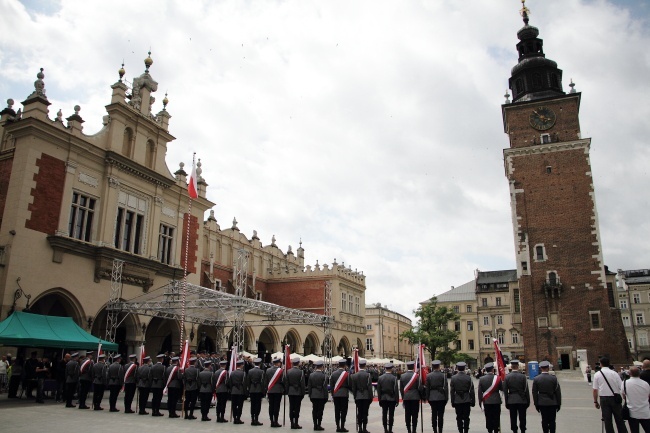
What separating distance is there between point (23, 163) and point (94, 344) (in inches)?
311

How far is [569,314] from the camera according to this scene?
3941 centimetres

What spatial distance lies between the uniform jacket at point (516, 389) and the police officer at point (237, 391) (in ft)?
22.1

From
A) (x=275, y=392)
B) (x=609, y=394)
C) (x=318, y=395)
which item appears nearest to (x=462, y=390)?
(x=609, y=394)

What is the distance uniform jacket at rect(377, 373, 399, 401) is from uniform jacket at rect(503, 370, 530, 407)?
8.03ft

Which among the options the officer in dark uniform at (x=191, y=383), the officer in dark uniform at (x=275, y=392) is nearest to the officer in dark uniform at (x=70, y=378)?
the officer in dark uniform at (x=191, y=383)

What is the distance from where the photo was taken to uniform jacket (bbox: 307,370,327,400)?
41.7ft

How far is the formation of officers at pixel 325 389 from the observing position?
1104cm

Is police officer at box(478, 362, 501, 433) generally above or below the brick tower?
below

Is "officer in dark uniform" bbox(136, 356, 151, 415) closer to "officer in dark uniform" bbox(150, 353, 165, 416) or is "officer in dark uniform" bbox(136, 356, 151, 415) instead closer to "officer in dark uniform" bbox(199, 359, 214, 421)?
"officer in dark uniform" bbox(150, 353, 165, 416)

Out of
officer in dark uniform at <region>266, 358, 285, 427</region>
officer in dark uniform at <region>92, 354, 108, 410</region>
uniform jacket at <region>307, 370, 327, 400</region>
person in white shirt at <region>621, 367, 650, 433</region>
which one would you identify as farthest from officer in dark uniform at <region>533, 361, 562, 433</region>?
officer in dark uniform at <region>92, 354, 108, 410</region>

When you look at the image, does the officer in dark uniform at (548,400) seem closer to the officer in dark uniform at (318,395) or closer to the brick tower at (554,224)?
the officer in dark uniform at (318,395)

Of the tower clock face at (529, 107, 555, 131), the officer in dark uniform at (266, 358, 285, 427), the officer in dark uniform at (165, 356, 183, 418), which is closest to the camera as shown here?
the officer in dark uniform at (266, 358, 285, 427)

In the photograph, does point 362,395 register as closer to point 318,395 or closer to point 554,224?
point 318,395

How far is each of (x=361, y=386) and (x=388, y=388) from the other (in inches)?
25.9
